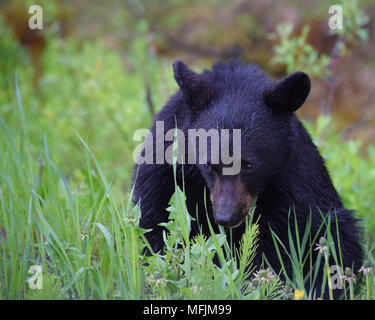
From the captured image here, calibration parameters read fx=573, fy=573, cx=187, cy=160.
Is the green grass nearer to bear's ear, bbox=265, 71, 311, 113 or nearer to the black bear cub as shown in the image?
the black bear cub

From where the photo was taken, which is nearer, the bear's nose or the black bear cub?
the bear's nose

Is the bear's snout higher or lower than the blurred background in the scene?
lower

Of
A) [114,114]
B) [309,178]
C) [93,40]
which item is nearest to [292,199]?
[309,178]

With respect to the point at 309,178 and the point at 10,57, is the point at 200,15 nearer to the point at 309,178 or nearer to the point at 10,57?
the point at 10,57

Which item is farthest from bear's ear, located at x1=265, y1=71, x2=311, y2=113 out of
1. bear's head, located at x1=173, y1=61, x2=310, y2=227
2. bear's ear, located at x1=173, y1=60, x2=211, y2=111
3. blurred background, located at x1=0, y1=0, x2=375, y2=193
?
blurred background, located at x1=0, y1=0, x2=375, y2=193

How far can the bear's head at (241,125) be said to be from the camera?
269 centimetres

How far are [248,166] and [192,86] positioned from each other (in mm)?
492

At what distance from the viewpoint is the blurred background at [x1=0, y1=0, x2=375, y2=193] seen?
557 centimetres

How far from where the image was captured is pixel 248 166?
2736 mm

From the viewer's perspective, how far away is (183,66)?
283 centimetres

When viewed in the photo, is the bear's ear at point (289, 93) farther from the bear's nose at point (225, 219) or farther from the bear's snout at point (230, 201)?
the bear's nose at point (225, 219)

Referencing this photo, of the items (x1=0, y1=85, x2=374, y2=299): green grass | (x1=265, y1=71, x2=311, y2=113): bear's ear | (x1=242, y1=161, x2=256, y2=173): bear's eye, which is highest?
(x1=265, y1=71, x2=311, y2=113): bear's ear

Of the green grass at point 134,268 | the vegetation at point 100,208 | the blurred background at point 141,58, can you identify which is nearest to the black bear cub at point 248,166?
the vegetation at point 100,208

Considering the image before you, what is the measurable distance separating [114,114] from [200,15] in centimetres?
290
